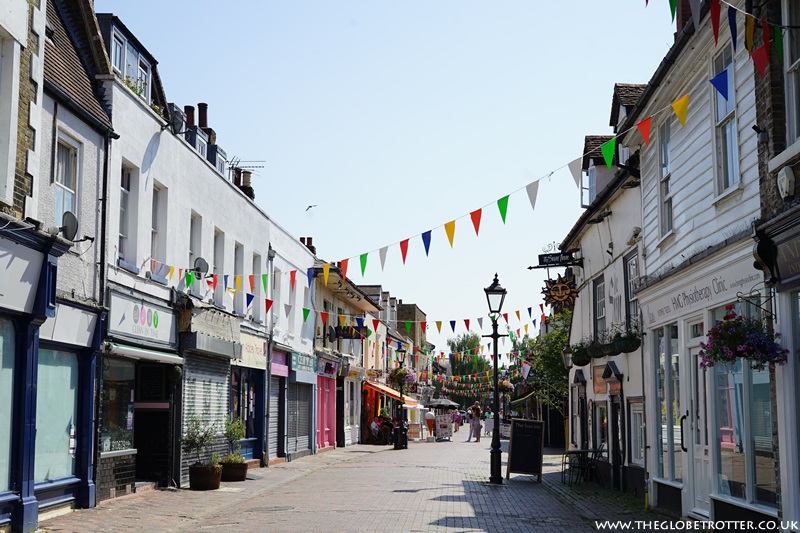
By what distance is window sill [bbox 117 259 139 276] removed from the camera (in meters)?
16.2

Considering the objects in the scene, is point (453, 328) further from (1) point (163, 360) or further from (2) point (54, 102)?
(2) point (54, 102)

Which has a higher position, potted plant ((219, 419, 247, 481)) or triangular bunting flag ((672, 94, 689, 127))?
triangular bunting flag ((672, 94, 689, 127))

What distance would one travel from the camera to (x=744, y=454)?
11.3m

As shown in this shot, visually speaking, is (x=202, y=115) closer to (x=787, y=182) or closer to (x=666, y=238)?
(x=666, y=238)

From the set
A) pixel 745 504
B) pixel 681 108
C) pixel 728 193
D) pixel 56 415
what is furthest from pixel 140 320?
pixel 745 504

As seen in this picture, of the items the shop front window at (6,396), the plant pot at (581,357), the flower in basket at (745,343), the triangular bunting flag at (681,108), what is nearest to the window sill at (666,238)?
the triangular bunting flag at (681,108)

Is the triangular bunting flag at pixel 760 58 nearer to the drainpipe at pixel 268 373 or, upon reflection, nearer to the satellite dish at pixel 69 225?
the satellite dish at pixel 69 225

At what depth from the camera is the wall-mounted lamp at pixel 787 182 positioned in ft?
31.2

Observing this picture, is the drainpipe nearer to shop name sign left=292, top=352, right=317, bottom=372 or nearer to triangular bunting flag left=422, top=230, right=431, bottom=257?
shop name sign left=292, top=352, right=317, bottom=372

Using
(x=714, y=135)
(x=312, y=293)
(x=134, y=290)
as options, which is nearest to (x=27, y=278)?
(x=134, y=290)

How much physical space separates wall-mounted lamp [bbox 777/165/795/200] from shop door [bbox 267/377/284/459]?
19.9 m

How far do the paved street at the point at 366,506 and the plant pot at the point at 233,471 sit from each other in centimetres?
31

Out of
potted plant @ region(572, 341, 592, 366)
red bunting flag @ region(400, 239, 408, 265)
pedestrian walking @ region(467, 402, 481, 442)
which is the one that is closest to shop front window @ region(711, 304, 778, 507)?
red bunting flag @ region(400, 239, 408, 265)

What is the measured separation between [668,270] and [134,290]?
9.14 m
